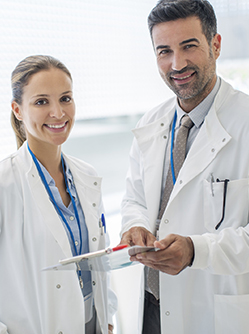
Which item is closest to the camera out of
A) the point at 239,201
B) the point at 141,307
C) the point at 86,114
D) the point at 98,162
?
the point at 239,201

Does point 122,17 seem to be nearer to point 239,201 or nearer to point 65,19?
point 65,19

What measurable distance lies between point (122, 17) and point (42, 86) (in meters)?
1.67

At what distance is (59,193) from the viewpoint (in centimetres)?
136

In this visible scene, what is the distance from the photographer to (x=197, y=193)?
131 cm

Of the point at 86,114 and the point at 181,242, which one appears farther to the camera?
Answer: the point at 86,114

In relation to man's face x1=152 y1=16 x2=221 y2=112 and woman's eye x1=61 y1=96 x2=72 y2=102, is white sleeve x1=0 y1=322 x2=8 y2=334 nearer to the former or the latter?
woman's eye x1=61 y1=96 x2=72 y2=102

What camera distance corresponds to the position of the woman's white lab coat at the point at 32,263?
3.87 ft

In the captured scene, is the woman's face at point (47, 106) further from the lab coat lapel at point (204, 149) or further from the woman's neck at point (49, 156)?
the lab coat lapel at point (204, 149)

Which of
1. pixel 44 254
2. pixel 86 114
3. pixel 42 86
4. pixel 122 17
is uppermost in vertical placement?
pixel 122 17

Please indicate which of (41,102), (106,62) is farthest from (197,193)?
(106,62)

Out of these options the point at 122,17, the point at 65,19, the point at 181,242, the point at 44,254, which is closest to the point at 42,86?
the point at 44,254

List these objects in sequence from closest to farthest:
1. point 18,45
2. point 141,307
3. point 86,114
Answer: point 141,307 < point 18,45 < point 86,114

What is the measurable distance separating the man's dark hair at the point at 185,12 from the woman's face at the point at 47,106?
44cm

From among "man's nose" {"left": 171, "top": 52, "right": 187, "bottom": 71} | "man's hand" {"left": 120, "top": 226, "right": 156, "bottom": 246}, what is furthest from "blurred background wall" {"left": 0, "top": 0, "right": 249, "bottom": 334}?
"man's nose" {"left": 171, "top": 52, "right": 187, "bottom": 71}
